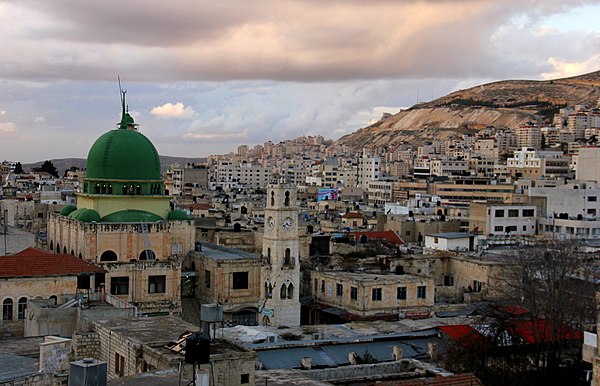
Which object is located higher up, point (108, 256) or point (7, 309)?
point (108, 256)

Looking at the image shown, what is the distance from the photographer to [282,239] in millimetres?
38688

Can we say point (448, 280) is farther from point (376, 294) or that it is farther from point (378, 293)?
point (376, 294)

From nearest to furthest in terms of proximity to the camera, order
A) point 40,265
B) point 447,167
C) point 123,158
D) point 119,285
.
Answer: point 40,265 < point 119,285 < point 123,158 < point 447,167

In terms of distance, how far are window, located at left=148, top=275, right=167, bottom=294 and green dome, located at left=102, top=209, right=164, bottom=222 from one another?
3183 mm

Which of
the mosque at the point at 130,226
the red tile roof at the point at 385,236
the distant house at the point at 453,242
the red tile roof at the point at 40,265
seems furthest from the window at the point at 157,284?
the red tile roof at the point at 385,236

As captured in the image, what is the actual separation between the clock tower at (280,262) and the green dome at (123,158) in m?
5.98

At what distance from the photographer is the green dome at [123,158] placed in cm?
3956

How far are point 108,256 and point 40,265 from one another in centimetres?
593

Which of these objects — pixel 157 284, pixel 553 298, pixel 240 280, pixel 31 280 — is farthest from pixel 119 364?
pixel 240 280

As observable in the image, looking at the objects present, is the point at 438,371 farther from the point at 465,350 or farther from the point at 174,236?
the point at 174,236

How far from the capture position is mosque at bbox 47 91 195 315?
1460 inches

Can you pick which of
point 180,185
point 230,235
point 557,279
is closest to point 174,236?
point 230,235

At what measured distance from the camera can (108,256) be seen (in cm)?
3838

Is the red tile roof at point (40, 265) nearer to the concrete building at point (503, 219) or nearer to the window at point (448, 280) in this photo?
the window at point (448, 280)
